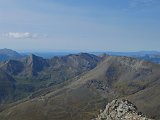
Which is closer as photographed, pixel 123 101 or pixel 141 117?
pixel 141 117

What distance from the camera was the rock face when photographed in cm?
7653

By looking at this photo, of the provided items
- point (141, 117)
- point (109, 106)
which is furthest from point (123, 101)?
point (141, 117)

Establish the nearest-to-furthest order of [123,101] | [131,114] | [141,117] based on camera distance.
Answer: [141,117], [131,114], [123,101]

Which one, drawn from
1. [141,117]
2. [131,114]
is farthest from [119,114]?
[141,117]

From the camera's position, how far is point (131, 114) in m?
77.9

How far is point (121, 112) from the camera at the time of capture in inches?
3255

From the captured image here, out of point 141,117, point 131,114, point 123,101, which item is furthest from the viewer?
point 123,101

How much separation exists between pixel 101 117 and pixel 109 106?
4.92m

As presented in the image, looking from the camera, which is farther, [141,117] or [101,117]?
[101,117]

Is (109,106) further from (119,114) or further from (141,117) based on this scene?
(141,117)

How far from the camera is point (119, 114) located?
82312 millimetres

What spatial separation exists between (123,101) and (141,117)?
19.9m

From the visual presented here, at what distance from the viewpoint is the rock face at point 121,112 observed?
7653 centimetres

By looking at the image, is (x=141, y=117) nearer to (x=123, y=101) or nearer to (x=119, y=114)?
(x=119, y=114)
